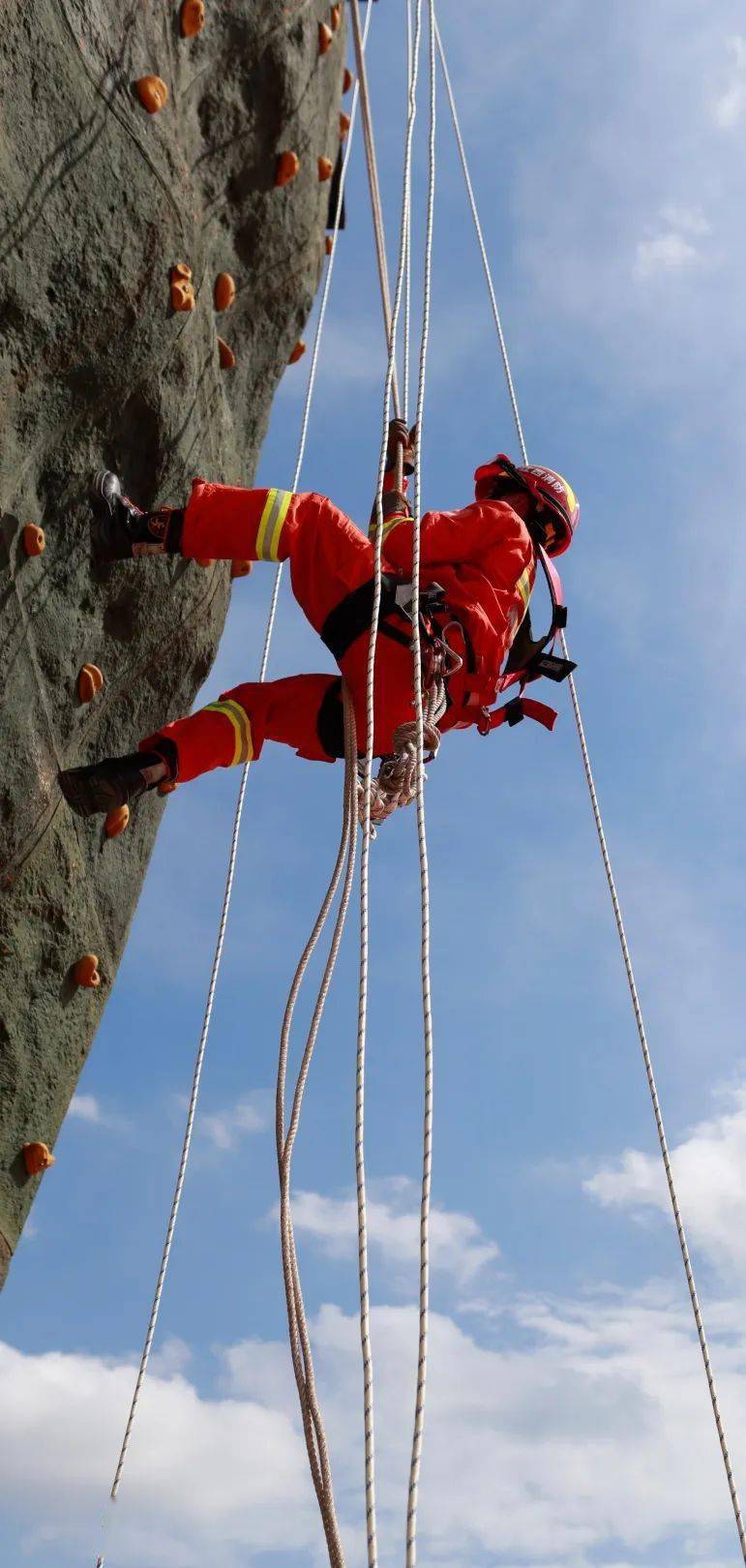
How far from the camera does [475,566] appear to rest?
351 centimetres

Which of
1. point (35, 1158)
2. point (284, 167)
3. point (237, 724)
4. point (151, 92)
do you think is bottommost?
point (35, 1158)

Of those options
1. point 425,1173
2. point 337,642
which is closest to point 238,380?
point 337,642

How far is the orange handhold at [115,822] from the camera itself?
12.4 ft

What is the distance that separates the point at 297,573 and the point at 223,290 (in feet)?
3.67

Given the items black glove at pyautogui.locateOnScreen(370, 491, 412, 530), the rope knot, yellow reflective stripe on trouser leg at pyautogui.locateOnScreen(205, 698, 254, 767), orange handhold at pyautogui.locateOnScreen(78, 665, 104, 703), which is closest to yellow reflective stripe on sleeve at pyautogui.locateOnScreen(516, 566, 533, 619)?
black glove at pyautogui.locateOnScreen(370, 491, 412, 530)

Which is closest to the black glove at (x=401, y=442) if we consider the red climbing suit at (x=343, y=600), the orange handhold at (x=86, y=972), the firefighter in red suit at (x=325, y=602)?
the firefighter in red suit at (x=325, y=602)

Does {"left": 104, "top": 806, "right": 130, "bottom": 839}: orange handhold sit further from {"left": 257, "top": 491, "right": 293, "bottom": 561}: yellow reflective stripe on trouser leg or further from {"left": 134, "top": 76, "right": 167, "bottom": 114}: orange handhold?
{"left": 134, "top": 76, "right": 167, "bottom": 114}: orange handhold

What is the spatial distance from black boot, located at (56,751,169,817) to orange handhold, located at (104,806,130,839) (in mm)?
405

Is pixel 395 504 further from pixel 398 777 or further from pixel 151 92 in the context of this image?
pixel 151 92

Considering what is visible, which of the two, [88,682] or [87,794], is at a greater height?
[88,682]

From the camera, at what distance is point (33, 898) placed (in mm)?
3514

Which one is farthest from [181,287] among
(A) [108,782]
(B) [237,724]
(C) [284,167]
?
(A) [108,782]

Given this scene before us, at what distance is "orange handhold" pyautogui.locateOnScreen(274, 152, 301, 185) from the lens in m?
4.14

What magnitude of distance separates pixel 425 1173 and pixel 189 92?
10.0 ft
